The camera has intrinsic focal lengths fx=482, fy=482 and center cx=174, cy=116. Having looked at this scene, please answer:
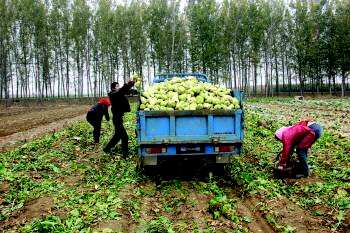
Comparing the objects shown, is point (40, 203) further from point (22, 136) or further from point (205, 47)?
point (205, 47)

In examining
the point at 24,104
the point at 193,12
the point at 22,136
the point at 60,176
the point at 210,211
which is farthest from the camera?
the point at 193,12

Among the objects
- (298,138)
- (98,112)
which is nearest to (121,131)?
(98,112)

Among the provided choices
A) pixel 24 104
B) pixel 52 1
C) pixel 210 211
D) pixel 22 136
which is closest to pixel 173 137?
pixel 210 211

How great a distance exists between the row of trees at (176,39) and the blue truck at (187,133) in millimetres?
48560

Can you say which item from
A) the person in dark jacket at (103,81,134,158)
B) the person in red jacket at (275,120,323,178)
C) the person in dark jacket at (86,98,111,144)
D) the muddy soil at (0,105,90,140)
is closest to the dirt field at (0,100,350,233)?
the person in red jacket at (275,120,323,178)

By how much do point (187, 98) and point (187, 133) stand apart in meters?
1.03

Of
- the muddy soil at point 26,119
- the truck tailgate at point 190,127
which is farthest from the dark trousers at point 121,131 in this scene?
the muddy soil at point 26,119

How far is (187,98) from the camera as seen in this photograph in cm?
1142

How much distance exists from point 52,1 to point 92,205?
56.2 m

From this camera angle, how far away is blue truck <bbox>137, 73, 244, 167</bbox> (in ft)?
35.1

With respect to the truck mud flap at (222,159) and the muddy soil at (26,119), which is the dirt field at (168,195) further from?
the muddy soil at (26,119)

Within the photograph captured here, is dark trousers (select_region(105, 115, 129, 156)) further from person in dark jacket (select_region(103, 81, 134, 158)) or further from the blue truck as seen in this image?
the blue truck

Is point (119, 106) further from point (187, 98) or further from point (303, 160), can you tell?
point (303, 160)

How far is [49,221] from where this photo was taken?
762cm
